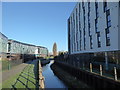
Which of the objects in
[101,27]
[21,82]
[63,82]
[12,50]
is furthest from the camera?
[12,50]

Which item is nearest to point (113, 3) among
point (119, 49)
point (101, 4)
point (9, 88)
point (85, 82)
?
point (101, 4)

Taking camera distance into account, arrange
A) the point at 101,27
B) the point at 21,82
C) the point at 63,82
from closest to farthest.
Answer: the point at 21,82 → the point at 63,82 → the point at 101,27

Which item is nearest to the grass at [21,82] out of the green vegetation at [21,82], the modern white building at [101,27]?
the green vegetation at [21,82]

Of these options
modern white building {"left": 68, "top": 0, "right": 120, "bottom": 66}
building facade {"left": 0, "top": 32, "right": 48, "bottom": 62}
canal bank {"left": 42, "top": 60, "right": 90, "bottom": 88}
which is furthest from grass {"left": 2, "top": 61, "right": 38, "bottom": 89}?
building facade {"left": 0, "top": 32, "right": 48, "bottom": 62}

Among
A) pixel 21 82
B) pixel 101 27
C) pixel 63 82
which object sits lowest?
pixel 63 82

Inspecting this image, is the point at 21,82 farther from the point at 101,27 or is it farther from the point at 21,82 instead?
the point at 101,27

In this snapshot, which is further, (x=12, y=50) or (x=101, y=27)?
(x=12, y=50)

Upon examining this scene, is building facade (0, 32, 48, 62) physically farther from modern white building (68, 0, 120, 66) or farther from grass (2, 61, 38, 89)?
grass (2, 61, 38, 89)

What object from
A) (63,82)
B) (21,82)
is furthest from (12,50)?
(21,82)

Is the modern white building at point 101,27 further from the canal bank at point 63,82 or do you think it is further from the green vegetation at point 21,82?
the green vegetation at point 21,82

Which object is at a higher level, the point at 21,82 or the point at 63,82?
the point at 21,82

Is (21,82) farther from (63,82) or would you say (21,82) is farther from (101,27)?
(101,27)

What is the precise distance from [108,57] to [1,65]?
707 inches

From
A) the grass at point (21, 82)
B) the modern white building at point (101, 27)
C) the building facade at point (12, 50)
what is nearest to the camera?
the grass at point (21, 82)
